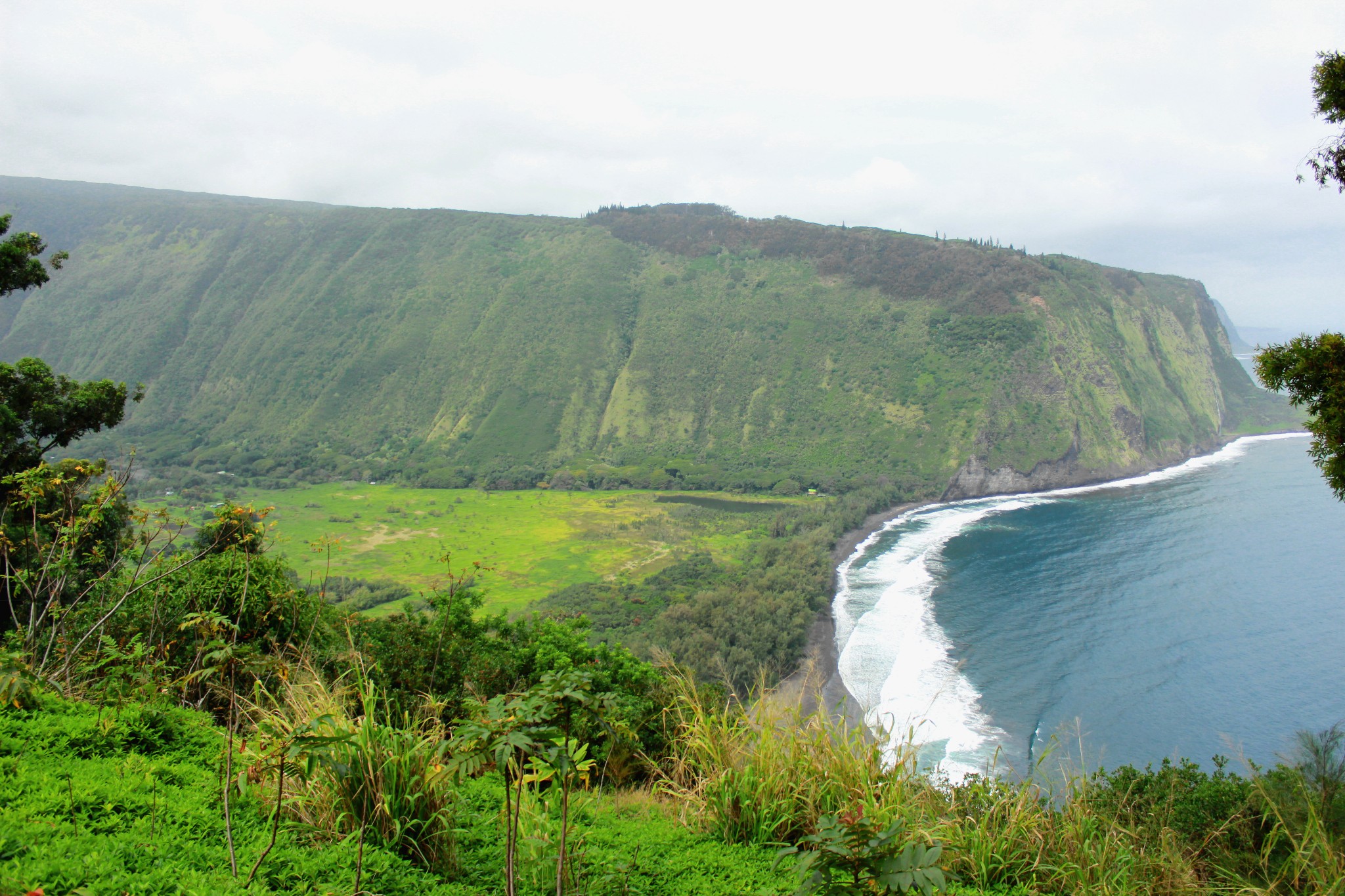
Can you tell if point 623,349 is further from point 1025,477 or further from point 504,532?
point 1025,477

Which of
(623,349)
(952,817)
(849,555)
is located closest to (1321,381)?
(952,817)

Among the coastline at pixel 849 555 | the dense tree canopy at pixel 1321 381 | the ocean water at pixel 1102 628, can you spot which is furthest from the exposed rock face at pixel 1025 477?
the dense tree canopy at pixel 1321 381

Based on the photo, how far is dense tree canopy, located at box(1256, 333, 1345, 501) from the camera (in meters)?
7.52

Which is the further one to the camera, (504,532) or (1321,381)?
(504,532)

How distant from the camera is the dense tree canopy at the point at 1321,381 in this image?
24.7 ft

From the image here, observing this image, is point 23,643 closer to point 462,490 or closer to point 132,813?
point 132,813

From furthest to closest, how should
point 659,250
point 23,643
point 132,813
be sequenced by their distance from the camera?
1. point 659,250
2. point 23,643
3. point 132,813

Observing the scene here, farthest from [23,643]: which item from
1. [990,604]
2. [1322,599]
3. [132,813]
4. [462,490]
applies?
[462,490]

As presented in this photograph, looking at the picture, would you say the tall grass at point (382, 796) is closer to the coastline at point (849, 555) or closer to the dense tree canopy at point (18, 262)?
the coastline at point (849, 555)

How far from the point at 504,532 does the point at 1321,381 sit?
59199mm

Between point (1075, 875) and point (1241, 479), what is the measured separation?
98.5 m

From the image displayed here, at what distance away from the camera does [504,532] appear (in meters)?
62.2

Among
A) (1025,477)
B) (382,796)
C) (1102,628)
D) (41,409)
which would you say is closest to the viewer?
(382,796)

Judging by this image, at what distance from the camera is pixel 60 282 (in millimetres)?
139250
